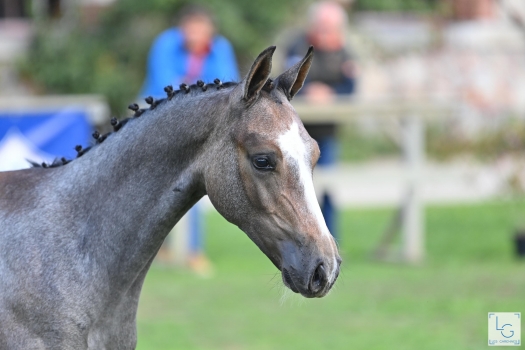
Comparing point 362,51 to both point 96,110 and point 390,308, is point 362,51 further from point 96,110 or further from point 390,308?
point 390,308

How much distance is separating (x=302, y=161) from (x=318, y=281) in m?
0.42

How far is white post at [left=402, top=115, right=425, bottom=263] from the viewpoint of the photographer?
9242mm

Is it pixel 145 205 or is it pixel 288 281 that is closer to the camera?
pixel 288 281

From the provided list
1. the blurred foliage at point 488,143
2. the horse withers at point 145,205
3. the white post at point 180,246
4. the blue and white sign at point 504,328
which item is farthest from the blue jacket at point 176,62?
the horse withers at point 145,205

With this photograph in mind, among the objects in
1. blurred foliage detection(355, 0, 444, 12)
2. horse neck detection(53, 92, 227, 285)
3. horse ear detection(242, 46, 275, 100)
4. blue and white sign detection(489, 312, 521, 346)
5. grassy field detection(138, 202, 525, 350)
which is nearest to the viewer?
horse ear detection(242, 46, 275, 100)

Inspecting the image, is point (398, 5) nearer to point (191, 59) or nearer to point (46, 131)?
point (191, 59)

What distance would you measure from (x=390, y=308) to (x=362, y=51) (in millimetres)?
11010

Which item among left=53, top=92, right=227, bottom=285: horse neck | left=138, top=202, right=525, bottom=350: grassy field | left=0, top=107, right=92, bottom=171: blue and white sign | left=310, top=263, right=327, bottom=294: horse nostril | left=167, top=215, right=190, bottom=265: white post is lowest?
left=310, top=263, right=327, bottom=294: horse nostril

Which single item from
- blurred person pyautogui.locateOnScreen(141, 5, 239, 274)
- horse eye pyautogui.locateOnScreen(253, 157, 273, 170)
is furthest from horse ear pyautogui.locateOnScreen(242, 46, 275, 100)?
blurred person pyautogui.locateOnScreen(141, 5, 239, 274)

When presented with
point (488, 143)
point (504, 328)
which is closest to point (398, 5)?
point (488, 143)

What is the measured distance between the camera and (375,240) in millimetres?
10430

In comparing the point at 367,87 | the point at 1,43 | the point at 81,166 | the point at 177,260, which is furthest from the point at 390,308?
the point at 1,43

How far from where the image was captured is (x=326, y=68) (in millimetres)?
9203

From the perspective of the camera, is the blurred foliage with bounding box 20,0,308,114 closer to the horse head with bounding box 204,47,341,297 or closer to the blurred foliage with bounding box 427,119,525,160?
the blurred foliage with bounding box 427,119,525,160
